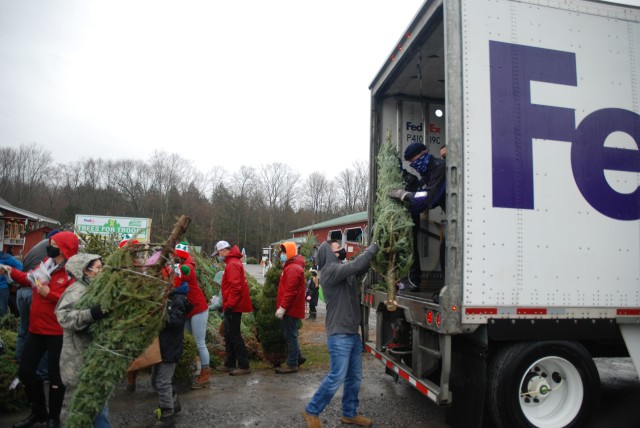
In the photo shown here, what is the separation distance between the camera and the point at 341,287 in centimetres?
454

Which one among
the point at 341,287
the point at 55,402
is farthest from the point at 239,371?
the point at 341,287

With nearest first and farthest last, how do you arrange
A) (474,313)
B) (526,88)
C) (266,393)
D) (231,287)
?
(474,313) < (526,88) < (266,393) < (231,287)

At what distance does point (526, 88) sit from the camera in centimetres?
406

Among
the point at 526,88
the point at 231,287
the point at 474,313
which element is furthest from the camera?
the point at 231,287

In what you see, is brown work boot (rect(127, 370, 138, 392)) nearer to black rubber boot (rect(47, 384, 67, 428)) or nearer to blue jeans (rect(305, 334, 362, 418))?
black rubber boot (rect(47, 384, 67, 428))

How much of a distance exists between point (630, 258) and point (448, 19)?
117 inches

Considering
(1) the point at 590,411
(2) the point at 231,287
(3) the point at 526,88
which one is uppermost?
(3) the point at 526,88

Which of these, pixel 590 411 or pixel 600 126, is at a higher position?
pixel 600 126

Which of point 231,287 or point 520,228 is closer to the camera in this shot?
point 520,228

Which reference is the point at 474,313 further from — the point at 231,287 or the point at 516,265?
the point at 231,287

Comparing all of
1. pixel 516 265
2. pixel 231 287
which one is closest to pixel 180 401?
pixel 231 287

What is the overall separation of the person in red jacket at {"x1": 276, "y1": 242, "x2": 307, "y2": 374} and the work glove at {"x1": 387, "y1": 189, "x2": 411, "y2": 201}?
2.14 metres

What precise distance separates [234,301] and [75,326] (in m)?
3.10

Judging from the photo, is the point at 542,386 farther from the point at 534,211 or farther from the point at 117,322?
the point at 117,322
